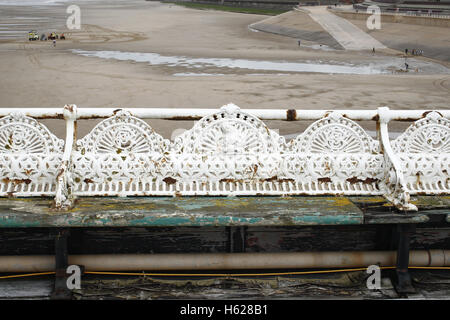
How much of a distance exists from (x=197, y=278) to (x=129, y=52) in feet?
81.1

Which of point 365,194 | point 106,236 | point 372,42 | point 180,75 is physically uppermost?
point 372,42

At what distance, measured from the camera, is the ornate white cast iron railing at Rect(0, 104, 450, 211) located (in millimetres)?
3562

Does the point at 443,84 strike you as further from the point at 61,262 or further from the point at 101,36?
the point at 101,36

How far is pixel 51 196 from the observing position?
11.6ft

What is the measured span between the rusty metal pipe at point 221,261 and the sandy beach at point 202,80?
7.65 metres

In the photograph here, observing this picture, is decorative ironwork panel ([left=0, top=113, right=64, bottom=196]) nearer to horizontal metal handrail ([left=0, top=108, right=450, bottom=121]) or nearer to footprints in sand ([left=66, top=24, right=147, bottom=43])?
horizontal metal handrail ([left=0, top=108, right=450, bottom=121])

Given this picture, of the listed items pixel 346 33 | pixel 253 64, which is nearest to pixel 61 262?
pixel 253 64

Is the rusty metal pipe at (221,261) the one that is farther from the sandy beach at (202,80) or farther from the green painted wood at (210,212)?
the sandy beach at (202,80)

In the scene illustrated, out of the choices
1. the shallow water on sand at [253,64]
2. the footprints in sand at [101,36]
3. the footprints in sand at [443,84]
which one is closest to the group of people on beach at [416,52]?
the shallow water on sand at [253,64]

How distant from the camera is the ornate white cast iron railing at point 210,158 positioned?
140 inches

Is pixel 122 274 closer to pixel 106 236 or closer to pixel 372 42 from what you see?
pixel 106 236
